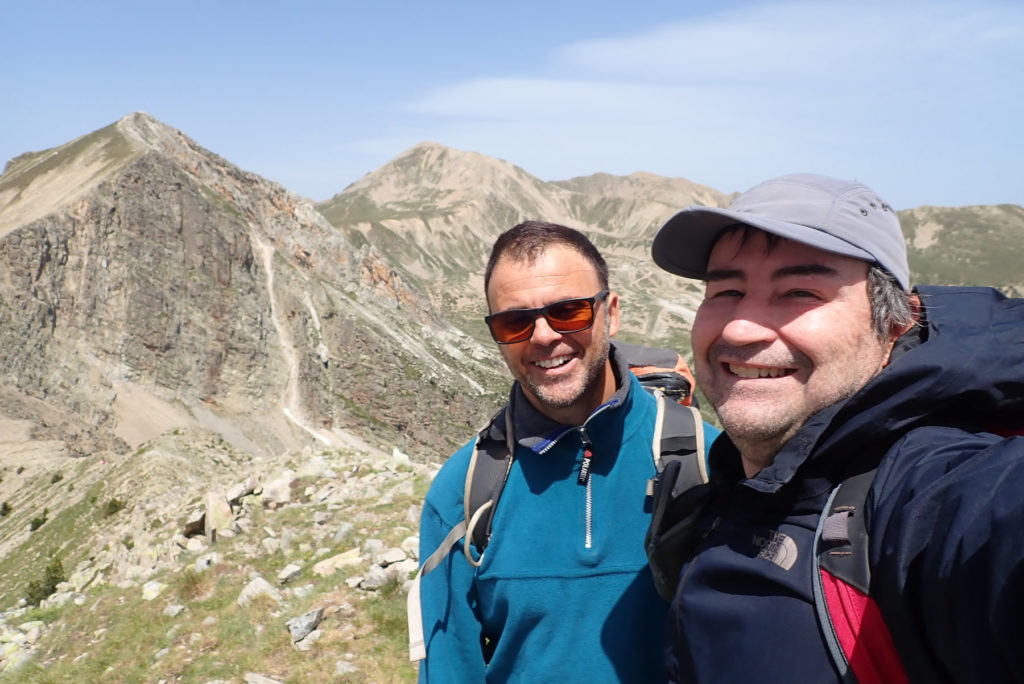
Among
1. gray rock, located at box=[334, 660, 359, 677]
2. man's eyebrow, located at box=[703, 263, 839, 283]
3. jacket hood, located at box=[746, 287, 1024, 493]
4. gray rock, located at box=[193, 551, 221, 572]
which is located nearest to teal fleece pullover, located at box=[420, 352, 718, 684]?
man's eyebrow, located at box=[703, 263, 839, 283]

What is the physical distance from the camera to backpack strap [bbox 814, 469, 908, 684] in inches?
61.5

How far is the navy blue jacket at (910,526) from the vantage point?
4.44ft

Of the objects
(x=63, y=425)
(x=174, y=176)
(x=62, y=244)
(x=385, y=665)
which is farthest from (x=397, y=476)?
(x=174, y=176)

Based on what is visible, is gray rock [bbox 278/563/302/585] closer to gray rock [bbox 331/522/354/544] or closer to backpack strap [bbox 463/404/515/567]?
gray rock [bbox 331/522/354/544]

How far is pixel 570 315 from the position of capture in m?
3.56

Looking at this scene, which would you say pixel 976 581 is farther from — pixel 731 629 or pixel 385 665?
pixel 385 665

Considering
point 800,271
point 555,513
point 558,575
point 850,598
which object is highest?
point 800,271

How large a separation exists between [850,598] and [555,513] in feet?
5.85

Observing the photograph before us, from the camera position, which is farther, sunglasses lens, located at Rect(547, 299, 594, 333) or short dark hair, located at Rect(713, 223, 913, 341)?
sunglasses lens, located at Rect(547, 299, 594, 333)

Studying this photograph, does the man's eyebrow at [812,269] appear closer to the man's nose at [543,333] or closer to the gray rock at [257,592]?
the man's nose at [543,333]

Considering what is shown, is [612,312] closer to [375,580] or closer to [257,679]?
[257,679]

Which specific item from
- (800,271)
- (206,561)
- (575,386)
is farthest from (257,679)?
(800,271)

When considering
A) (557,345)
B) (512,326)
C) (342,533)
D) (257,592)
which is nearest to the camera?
(557,345)

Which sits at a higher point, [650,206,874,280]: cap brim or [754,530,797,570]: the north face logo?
[650,206,874,280]: cap brim
